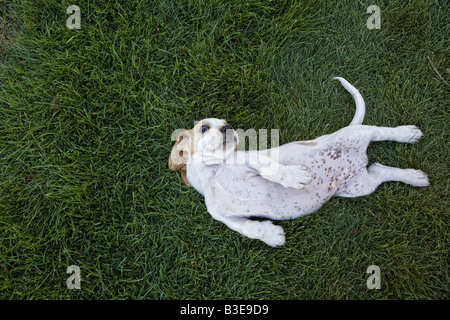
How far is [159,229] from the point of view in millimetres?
3480

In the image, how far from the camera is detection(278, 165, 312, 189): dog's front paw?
255cm

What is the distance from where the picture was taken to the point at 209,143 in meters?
2.50

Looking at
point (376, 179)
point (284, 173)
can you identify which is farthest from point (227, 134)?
point (376, 179)

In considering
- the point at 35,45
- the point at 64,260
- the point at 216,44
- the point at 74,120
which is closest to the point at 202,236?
the point at 64,260

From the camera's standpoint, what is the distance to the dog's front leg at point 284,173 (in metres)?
2.55

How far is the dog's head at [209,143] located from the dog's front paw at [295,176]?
1.43ft

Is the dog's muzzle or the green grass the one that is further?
the green grass

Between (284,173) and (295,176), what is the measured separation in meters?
0.09

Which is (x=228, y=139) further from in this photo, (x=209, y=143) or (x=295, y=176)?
(x=295, y=176)

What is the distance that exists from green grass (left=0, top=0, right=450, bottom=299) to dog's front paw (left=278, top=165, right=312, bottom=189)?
99 centimetres

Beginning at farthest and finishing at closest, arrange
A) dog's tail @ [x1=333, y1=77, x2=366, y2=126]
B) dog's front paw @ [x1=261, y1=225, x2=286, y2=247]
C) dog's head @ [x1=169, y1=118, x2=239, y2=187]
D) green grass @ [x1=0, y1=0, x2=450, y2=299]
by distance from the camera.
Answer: green grass @ [x1=0, y1=0, x2=450, y2=299], dog's tail @ [x1=333, y1=77, x2=366, y2=126], dog's front paw @ [x1=261, y1=225, x2=286, y2=247], dog's head @ [x1=169, y1=118, x2=239, y2=187]

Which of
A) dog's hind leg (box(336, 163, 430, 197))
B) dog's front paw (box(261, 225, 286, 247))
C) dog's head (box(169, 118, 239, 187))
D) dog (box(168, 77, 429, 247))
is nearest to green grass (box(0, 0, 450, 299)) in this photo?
dog's hind leg (box(336, 163, 430, 197))

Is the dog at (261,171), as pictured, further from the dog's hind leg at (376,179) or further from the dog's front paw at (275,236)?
the dog's hind leg at (376,179)

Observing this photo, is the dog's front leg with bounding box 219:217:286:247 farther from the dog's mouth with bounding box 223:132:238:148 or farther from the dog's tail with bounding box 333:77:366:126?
the dog's tail with bounding box 333:77:366:126
